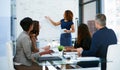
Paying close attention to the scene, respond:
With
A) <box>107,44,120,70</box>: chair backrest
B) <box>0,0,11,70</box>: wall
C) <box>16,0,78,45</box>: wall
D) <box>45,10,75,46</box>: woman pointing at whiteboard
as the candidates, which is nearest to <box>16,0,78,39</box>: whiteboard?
<box>16,0,78,45</box>: wall

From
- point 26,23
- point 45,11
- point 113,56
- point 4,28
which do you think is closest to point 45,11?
point 45,11

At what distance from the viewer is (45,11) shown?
5203 millimetres

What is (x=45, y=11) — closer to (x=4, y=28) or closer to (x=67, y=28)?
(x=67, y=28)

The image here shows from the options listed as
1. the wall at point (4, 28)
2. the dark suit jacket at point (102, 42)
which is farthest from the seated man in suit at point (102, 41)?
the wall at point (4, 28)

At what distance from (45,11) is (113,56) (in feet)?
9.22

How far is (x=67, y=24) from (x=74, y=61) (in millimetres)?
2266

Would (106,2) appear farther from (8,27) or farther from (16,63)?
(16,63)

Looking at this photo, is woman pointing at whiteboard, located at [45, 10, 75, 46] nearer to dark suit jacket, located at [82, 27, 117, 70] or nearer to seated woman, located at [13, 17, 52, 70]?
seated woman, located at [13, 17, 52, 70]

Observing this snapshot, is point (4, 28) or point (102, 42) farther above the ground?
point (4, 28)

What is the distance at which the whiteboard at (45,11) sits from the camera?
16.5 feet

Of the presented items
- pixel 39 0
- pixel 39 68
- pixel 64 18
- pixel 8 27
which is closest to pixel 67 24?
pixel 64 18

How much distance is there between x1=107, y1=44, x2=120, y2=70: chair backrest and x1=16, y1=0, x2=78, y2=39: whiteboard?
8.93 feet

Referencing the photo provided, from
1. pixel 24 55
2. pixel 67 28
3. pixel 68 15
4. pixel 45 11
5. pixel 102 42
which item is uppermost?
pixel 45 11

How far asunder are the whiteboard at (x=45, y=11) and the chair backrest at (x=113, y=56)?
2721 mm
